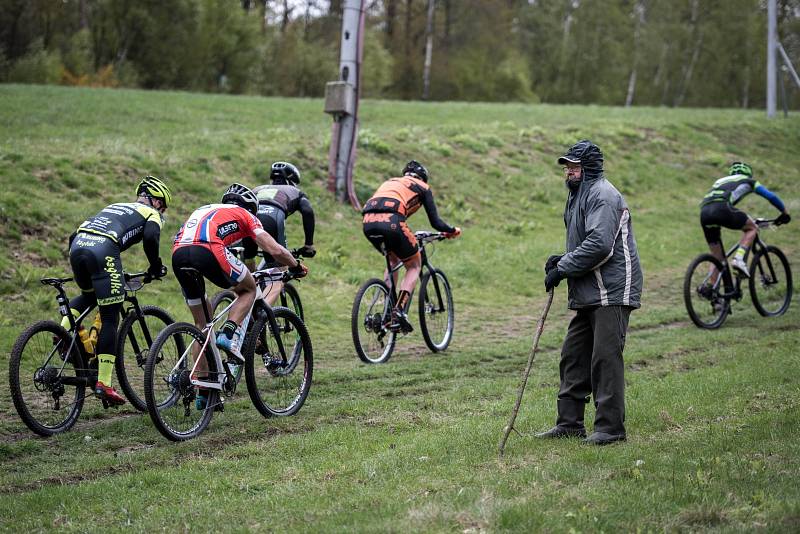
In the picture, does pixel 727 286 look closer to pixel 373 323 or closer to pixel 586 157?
pixel 373 323

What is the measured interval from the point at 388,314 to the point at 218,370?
344 centimetres

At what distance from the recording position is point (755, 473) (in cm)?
593

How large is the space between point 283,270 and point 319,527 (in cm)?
426

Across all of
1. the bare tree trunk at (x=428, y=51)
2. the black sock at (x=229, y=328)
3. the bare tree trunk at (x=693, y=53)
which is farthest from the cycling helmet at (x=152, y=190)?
the bare tree trunk at (x=693, y=53)

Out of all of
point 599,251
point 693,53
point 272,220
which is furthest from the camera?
point 693,53

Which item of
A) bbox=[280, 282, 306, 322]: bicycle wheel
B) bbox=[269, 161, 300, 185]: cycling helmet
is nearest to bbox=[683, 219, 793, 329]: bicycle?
bbox=[280, 282, 306, 322]: bicycle wheel

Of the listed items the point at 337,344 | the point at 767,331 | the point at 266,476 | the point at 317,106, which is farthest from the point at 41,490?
the point at 317,106

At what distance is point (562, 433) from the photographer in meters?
7.33

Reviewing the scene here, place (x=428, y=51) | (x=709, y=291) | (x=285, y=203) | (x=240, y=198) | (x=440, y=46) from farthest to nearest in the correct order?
(x=440, y=46), (x=428, y=51), (x=709, y=291), (x=285, y=203), (x=240, y=198)

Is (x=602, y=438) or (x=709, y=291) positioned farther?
(x=709, y=291)

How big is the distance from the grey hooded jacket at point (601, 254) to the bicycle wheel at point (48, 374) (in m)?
4.29

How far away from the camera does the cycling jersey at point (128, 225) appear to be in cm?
828

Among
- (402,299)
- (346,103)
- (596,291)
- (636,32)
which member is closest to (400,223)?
(402,299)

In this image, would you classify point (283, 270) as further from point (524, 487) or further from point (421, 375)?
point (524, 487)
